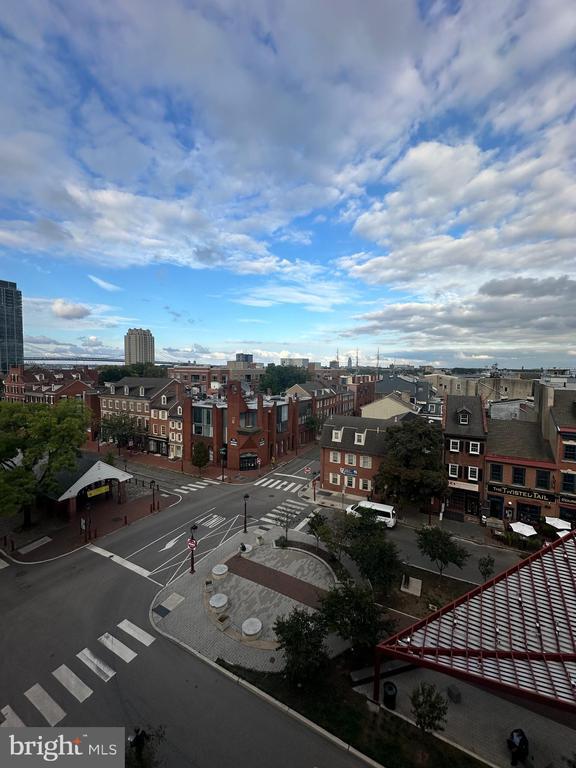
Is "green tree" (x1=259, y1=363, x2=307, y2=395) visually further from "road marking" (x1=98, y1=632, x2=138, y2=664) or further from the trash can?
the trash can

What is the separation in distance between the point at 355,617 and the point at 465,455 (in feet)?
78.3

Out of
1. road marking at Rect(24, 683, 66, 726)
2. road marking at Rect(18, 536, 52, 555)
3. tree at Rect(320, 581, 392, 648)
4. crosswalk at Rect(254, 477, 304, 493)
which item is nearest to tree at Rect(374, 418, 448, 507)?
crosswalk at Rect(254, 477, 304, 493)

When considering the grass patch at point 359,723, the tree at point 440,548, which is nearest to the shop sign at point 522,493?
the tree at point 440,548

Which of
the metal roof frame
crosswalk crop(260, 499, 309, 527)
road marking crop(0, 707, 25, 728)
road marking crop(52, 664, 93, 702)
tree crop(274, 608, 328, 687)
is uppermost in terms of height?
the metal roof frame

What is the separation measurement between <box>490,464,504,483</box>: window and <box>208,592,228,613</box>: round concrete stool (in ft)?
87.8

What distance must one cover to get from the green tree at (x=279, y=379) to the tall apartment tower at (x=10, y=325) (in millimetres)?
141677

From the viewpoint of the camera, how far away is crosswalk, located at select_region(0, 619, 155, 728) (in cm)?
1278

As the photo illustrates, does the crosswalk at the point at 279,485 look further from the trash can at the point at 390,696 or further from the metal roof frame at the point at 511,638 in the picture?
the metal roof frame at the point at 511,638

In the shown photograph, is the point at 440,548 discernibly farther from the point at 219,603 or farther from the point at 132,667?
the point at 132,667

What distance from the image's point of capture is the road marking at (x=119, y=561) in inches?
879

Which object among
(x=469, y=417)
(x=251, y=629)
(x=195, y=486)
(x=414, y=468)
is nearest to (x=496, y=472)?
(x=469, y=417)

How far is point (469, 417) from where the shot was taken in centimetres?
3338

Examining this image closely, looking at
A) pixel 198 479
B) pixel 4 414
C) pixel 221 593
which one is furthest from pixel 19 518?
pixel 221 593

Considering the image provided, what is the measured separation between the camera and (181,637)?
660 inches
